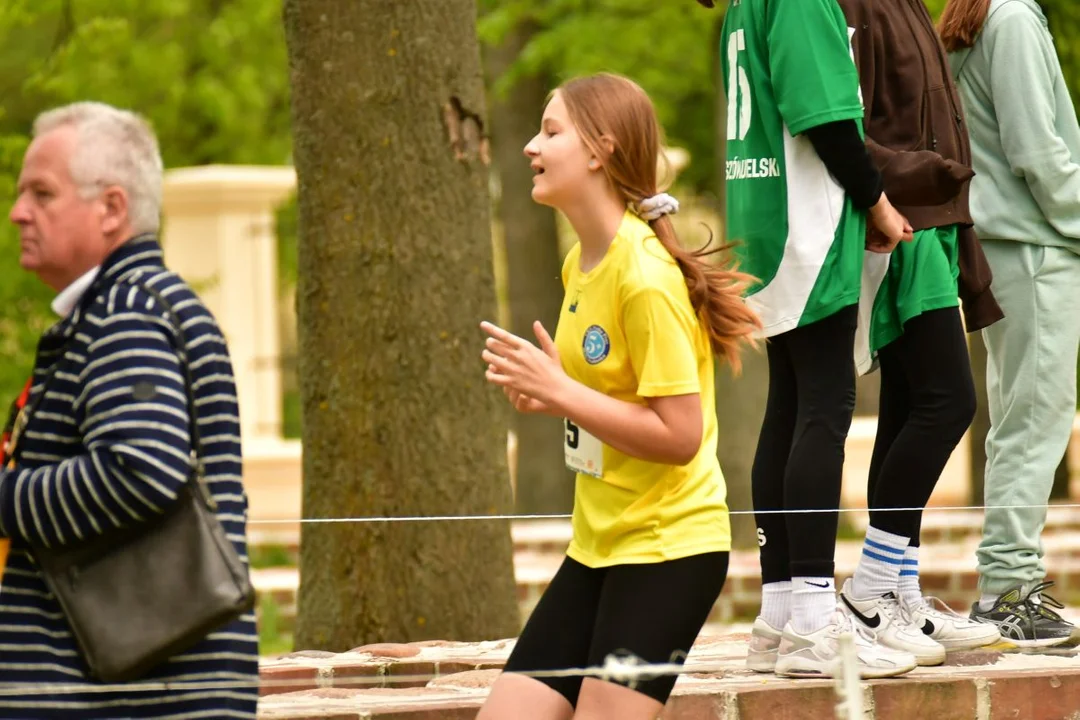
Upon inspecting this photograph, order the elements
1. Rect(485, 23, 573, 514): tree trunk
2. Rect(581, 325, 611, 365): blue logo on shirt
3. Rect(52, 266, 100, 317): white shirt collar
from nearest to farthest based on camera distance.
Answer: Rect(52, 266, 100, 317): white shirt collar < Rect(581, 325, 611, 365): blue logo on shirt < Rect(485, 23, 573, 514): tree trunk

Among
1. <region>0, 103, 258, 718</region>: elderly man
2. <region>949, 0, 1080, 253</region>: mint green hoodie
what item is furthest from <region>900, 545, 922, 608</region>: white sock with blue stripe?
<region>0, 103, 258, 718</region>: elderly man

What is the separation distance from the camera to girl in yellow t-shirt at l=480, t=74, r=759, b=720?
347 centimetres

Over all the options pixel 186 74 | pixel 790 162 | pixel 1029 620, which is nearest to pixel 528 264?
pixel 186 74

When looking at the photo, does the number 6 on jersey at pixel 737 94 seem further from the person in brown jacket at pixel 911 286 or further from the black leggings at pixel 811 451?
the black leggings at pixel 811 451

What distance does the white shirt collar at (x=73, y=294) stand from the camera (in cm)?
304

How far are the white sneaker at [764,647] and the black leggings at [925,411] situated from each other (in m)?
0.39

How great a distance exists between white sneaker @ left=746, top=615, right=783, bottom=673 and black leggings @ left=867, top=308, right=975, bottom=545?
1.28 feet

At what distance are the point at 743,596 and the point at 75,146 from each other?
27.7 feet

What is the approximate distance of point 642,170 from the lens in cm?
373

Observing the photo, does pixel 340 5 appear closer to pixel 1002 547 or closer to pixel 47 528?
pixel 1002 547

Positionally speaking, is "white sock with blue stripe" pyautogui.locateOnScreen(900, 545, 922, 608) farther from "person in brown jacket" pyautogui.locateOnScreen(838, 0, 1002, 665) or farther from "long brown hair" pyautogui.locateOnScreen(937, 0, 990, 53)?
"long brown hair" pyautogui.locateOnScreen(937, 0, 990, 53)

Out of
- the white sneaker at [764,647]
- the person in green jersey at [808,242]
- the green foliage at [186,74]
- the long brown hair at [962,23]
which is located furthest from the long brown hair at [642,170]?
the green foliage at [186,74]

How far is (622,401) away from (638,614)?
41 centimetres

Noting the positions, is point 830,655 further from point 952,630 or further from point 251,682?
point 251,682
